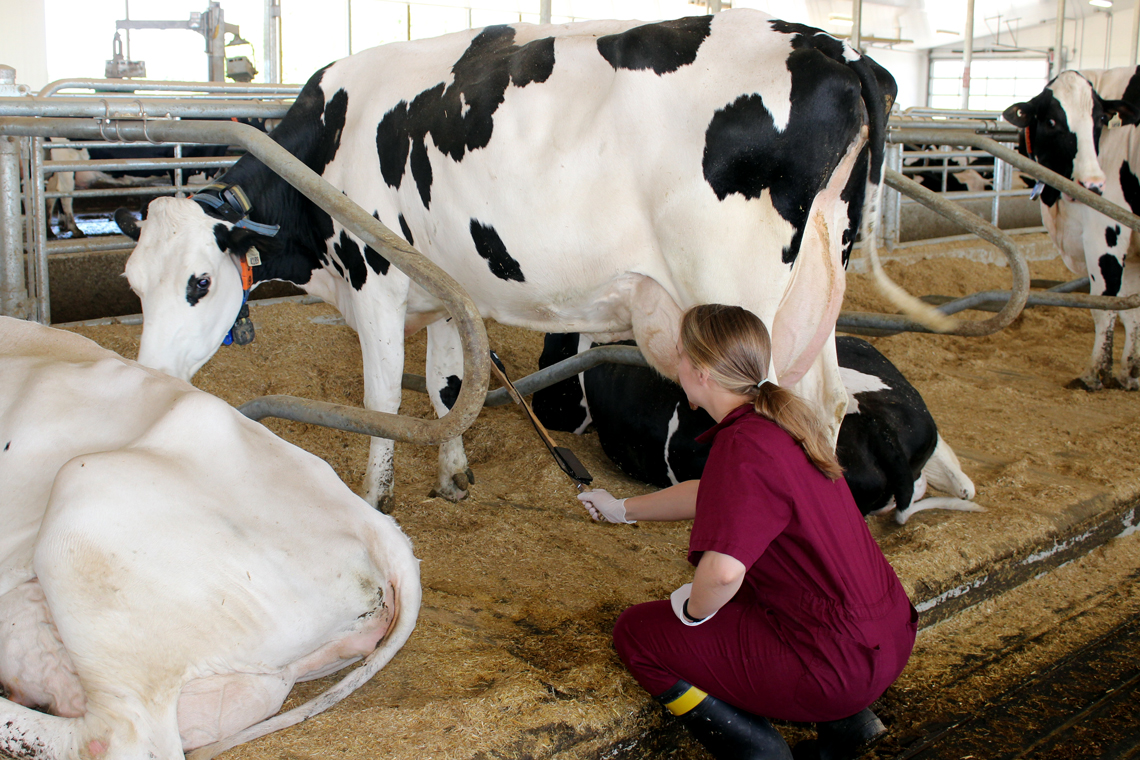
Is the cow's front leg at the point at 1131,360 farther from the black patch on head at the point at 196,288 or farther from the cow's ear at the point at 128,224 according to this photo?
the cow's ear at the point at 128,224

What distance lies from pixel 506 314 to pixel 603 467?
3.28 feet

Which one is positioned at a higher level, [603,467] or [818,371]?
[818,371]

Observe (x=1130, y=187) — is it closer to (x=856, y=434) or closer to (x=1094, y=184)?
(x=1094, y=184)

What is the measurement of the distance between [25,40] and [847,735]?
1795 cm

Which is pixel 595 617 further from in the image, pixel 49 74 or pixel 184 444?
pixel 49 74

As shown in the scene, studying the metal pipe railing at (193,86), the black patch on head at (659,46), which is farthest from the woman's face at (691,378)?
the metal pipe railing at (193,86)

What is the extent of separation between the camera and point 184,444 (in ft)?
6.07

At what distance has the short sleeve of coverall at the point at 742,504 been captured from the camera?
5.58ft

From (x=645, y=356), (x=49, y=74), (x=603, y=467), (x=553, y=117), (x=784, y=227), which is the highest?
(x=49, y=74)

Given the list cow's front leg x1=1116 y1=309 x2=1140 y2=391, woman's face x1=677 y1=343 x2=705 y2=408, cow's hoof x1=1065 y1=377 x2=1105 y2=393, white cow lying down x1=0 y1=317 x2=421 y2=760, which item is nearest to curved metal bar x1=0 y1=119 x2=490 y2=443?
white cow lying down x1=0 y1=317 x2=421 y2=760

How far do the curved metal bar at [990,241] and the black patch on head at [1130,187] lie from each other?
9.27 ft

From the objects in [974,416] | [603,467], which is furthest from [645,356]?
[974,416]

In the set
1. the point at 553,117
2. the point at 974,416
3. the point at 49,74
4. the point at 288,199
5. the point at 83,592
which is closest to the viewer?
the point at 83,592

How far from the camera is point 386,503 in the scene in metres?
3.33
